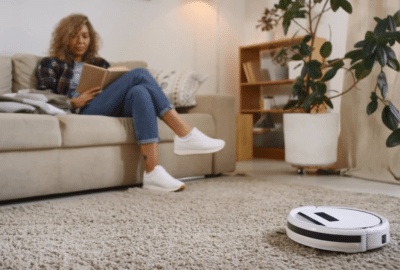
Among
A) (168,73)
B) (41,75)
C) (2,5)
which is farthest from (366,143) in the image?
(2,5)

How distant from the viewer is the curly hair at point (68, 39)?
231 cm

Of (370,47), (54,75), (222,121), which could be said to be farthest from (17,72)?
(370,47)

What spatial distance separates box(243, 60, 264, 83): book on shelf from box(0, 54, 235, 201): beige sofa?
1262 mm

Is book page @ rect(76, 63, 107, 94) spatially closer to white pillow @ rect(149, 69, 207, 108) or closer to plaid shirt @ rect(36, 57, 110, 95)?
plaid shirt @ rect(36, 57, 110, 95)

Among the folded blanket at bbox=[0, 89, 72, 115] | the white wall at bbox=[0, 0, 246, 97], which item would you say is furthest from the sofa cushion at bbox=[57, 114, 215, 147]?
the white wall at bbox=[0, 0, 246, 97]

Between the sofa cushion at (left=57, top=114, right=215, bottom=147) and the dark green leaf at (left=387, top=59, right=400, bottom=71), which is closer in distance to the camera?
the sofa cushion at (left=57, top=114, right=215, bottom=147)

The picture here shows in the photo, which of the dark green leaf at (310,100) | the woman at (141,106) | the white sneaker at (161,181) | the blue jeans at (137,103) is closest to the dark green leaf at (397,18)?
the dark green leaf at (310,100)

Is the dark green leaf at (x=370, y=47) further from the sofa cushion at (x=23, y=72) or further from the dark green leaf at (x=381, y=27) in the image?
the sofa cushion at (x=23, y=72)

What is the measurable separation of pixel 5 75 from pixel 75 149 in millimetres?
815

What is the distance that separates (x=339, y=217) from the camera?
3.34ft

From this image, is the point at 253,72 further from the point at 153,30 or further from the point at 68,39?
the point at 68,39

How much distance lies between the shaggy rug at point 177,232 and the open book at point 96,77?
1.88 ft

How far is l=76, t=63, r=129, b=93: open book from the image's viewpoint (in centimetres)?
185

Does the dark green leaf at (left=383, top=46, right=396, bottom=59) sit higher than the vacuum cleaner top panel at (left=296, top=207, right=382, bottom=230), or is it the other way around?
the dark green leaf at (left=383, top=46, right=396, bottom=59)
